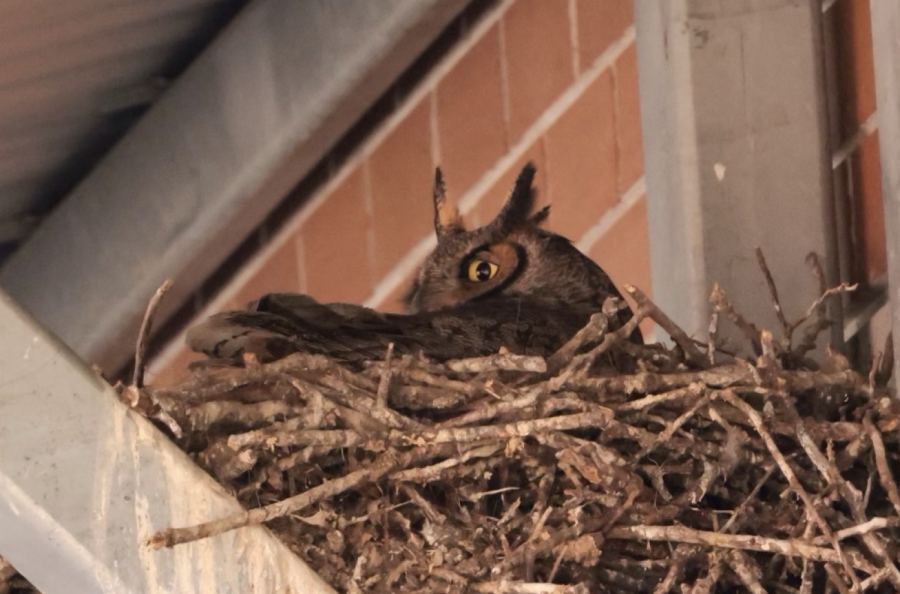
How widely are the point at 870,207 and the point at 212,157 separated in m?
0.93

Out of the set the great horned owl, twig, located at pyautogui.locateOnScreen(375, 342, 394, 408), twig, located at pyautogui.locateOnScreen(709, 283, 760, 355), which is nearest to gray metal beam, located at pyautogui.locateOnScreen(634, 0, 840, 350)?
the great horned owl

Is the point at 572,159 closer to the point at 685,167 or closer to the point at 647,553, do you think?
the point at 685,167

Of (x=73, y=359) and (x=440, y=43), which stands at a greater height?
(x=440, y=43)

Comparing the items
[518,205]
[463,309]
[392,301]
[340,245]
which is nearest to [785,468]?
[463,309]

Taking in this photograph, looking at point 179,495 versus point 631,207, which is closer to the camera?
point 179,495

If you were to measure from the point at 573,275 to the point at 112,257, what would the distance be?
0.75 metres

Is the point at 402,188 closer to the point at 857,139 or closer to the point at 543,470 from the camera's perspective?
the point at 857,139

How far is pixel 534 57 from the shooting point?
2137 millimetres

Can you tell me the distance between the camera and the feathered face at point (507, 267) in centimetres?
181

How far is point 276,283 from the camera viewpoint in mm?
2473

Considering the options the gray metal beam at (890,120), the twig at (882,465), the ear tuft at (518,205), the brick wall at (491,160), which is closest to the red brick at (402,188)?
the brick wall at (491,160)

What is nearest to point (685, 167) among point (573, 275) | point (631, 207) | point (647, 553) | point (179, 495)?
point (573, 275)

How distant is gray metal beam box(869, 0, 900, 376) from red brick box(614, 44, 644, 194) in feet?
2.07

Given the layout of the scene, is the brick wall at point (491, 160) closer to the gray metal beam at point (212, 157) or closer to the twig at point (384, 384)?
the gray metal beam at point (212, 157)
